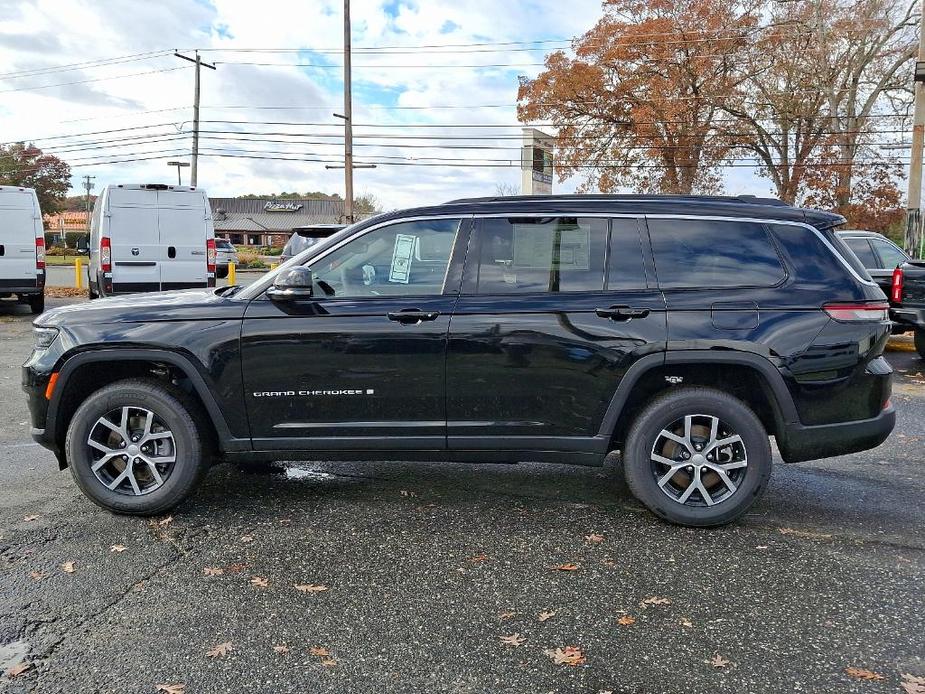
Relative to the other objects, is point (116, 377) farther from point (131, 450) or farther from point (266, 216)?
point (266, 216)

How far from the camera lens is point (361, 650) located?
9.98 ft

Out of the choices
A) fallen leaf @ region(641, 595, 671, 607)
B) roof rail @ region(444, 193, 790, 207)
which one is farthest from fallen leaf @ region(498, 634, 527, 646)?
roof rail @ region(444, 193, 790, 207)

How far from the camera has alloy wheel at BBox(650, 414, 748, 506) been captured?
13.8 ft

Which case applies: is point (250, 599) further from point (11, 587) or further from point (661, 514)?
point (661, 514)

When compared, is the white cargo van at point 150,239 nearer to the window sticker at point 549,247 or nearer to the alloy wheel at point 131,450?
the alloy wheel at point 131,450

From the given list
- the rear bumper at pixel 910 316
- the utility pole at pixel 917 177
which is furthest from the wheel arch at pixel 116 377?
the utility pole at pixel 917 177

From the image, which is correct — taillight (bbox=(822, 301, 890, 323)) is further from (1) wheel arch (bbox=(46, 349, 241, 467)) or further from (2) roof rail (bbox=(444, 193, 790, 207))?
(1) wheel arch (bbox=(46, 349, 241, 467))

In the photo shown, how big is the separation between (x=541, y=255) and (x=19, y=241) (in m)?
13.3

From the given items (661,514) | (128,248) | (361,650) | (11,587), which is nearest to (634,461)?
(661,514)

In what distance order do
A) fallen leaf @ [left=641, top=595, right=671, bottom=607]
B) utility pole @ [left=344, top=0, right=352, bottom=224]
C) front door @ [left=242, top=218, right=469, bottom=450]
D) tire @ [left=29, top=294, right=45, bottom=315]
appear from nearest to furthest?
fallen leaf @ [left=641, top=595, right=671, bottom=607]
front door @ [left=242, top=218, right=469, bottom=450]
tire @ [left=29, top=294, right=45, bottom=315]
utility pole @ [left=344, top=0, right=352, bottom=224]

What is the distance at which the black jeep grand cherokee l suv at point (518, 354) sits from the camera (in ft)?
13.6

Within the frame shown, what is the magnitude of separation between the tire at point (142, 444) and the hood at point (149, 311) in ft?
1.30

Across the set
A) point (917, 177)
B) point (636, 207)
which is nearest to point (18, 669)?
point (636, 207)

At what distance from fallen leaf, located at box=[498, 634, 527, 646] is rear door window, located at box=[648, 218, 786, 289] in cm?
209
